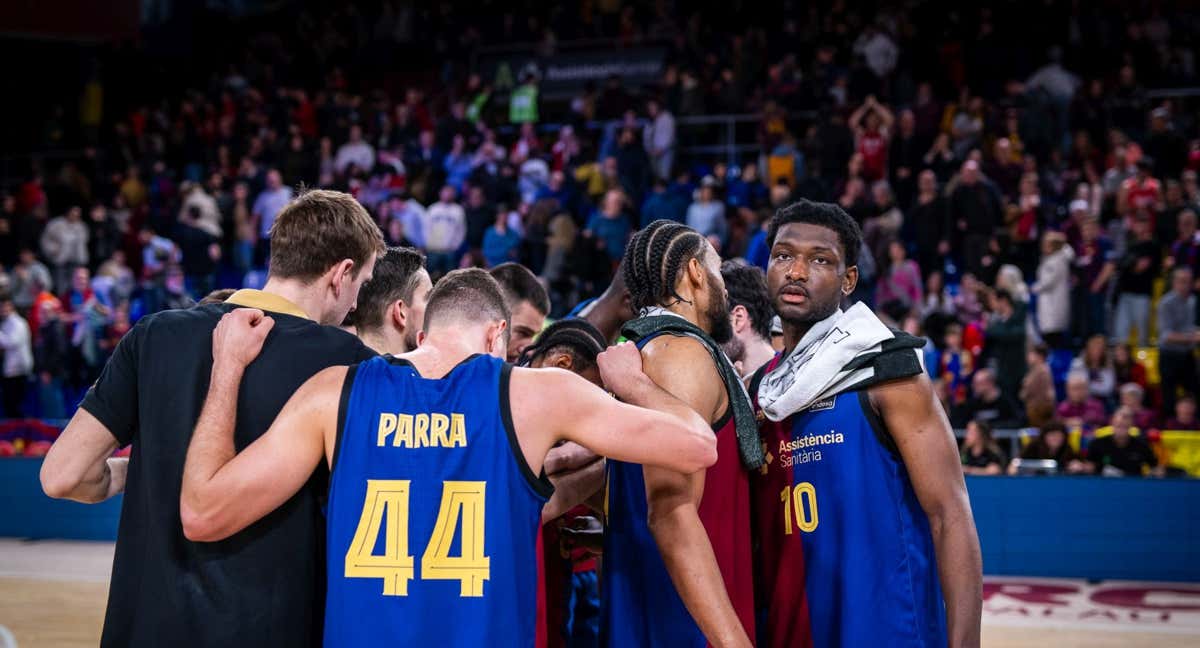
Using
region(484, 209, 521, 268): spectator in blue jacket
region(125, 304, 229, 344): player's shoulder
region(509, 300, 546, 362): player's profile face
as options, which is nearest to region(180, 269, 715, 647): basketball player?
region(125, 304, 229, 344): player's shoulder

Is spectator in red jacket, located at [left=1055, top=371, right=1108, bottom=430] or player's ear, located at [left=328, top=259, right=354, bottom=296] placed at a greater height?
spectator in red jacket, located at [left=1055, top=371, right=1108, bottom=430]

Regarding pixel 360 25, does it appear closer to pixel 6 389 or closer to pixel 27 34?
pixel 27 34

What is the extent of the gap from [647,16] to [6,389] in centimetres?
1287

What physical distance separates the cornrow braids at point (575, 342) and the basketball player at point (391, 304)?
49 cm

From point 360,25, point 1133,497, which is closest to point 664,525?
→ point 1133,497

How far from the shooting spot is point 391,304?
498 cm

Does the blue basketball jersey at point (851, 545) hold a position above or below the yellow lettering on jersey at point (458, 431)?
below

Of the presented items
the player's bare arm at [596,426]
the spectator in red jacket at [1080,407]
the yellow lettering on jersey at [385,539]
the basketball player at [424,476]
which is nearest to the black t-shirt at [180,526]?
the basketball player at [424,476]

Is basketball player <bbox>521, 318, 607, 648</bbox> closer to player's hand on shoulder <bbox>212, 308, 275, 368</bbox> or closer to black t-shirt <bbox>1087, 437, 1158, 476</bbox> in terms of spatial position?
player's hand on shoulder <bbox>212, 308, 275, 368</bbox>

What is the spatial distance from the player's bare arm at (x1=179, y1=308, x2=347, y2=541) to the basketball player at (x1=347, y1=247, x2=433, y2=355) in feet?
4.35

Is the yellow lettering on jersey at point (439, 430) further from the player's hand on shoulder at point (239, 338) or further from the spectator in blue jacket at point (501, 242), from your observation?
the spectator in blue jacket at point (501, 242)

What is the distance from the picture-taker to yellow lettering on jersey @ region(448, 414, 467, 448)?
352 centimetres

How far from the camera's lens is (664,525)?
12.5ft

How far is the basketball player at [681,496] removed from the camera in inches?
148
